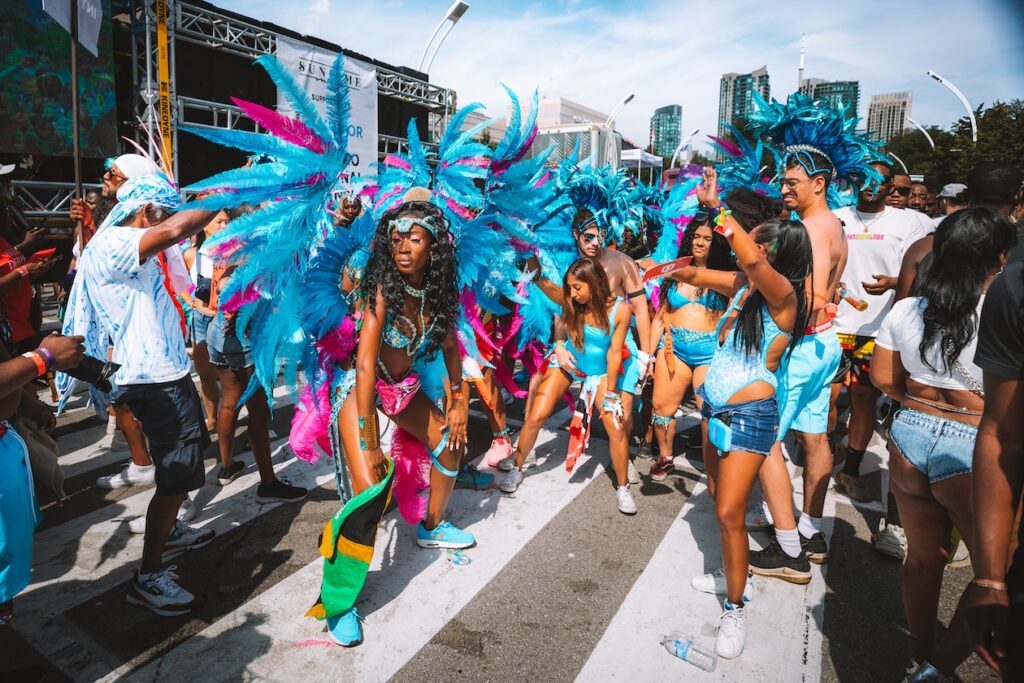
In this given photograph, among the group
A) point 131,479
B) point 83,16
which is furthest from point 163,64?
point 131,479

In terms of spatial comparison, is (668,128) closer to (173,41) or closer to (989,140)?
(989,140)

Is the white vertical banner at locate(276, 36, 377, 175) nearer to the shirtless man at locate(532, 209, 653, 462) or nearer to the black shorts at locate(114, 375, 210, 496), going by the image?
the shirtless man at locate(532, 209, 653, 462)

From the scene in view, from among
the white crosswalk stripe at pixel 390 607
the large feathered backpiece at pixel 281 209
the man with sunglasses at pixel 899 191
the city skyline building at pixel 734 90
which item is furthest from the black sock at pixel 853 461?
the city skyline building at pixel 734 90

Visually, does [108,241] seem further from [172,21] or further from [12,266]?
[172,21]

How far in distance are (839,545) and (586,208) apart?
3.25 m

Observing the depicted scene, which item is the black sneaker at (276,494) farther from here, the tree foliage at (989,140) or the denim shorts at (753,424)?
the tree foliage at (989,140)

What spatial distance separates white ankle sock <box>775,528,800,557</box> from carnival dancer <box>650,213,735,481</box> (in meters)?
1.20

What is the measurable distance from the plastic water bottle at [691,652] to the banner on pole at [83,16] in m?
4.63

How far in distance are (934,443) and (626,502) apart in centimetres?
214

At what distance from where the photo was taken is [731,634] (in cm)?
270

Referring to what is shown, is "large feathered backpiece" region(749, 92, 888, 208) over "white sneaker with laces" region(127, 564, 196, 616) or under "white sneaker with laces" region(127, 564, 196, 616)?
over

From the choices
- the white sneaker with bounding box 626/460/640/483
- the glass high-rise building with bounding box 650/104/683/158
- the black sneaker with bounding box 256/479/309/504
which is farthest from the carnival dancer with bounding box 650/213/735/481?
the glass high-rise building with bounding box 650/104/683/158

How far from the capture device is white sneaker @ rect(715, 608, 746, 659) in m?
2.67

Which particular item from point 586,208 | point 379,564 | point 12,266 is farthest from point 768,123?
point 12,266
